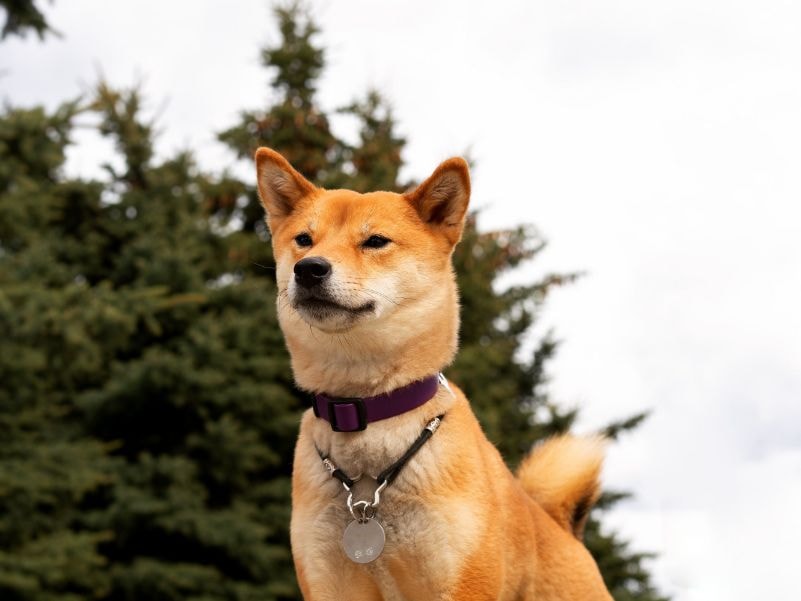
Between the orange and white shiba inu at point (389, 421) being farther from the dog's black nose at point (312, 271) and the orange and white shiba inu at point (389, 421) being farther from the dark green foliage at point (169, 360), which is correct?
the dark green foliage at point (169, 360)

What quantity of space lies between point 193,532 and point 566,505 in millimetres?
8977

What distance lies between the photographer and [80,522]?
500 inches

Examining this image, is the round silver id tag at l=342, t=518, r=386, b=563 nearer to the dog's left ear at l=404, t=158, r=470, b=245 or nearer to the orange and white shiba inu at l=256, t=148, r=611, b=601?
the orange and white shiba inu at l=256, t=148, r=611, b=601

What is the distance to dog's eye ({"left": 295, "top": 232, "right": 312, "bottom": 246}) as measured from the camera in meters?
3.44

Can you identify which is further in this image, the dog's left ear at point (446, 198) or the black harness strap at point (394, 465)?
the dog's left ear at point (446, 198)

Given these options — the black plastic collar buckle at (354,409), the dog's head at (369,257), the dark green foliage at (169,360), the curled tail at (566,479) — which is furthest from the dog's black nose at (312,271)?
the dark green foliage at (169,360)

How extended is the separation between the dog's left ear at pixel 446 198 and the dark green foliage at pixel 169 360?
7.54 meters

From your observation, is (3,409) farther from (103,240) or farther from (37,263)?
(103,240)

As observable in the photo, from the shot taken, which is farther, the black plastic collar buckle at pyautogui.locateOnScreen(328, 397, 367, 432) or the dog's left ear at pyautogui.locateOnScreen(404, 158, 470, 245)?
the dog's left ear at pyautogui.locateOnScreen(404, 158, 470, 245)

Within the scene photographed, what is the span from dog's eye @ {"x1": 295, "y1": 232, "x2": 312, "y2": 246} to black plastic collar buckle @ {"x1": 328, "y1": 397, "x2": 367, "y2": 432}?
0.61 metres

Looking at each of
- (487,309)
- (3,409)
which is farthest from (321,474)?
(487,309)

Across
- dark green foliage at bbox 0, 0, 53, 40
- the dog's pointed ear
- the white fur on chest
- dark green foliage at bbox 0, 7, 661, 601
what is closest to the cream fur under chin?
the white fur on chest

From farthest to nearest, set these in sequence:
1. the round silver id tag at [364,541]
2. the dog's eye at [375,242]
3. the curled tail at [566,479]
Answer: the curled tail at [566,479] → the dog's eye at [375,242] → the round silver id tag at [364,541]

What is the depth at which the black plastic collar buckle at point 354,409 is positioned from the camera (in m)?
3.17
